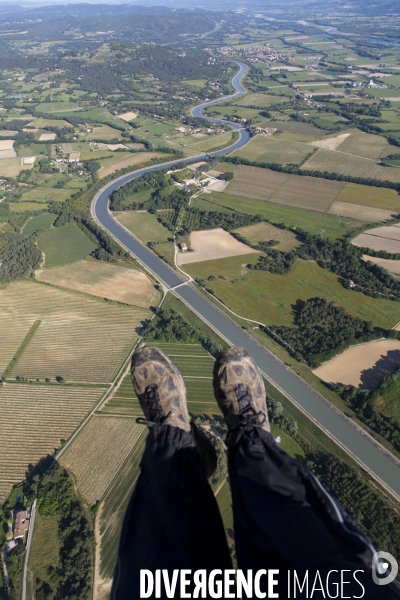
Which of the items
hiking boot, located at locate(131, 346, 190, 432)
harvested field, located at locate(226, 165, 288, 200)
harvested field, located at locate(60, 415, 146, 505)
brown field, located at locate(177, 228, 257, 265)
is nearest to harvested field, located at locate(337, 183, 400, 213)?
harvested field, located at locate(226, 165, 288, 200)

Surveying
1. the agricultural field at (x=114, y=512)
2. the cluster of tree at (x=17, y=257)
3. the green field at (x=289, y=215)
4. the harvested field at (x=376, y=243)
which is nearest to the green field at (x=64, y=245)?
the cluster of tree at (x=17, y=257)

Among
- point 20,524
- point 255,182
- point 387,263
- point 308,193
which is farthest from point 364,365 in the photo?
point 255,182

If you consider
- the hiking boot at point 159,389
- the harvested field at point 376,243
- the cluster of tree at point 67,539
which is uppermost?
the hiking boot at point 159,389

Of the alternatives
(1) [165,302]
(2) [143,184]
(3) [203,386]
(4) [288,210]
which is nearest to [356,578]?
(3) [203,386]

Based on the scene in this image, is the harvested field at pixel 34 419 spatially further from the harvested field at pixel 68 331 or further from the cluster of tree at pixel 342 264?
the cluster of tree at pixel 342 264

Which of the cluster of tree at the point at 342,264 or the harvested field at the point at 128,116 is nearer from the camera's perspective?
the cluster of tree at the point at 342,264

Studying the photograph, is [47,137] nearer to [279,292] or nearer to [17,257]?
[17,257]
